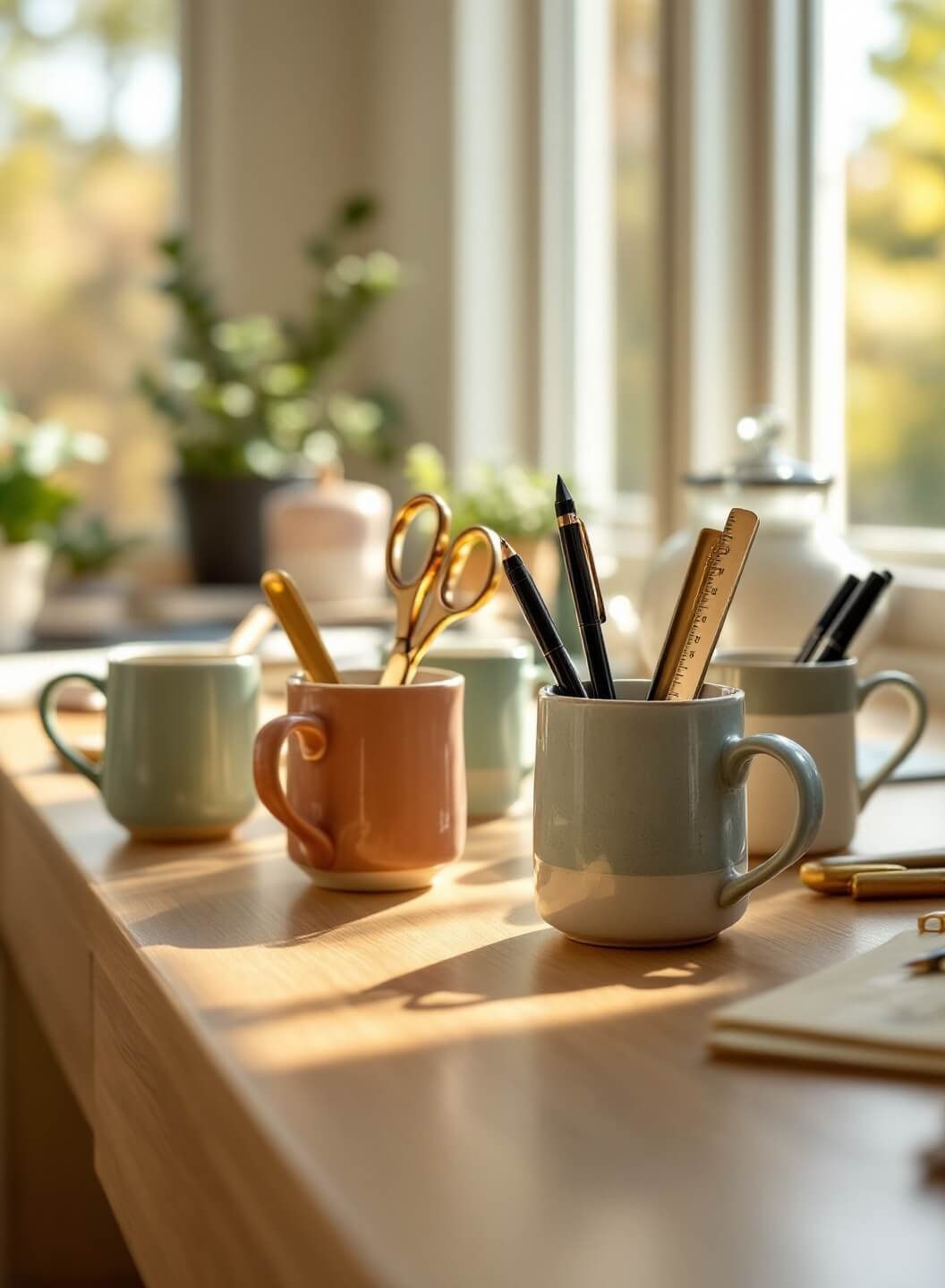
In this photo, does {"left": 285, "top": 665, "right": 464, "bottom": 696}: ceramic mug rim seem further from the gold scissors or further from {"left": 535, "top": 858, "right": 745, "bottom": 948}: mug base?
{"left": 535, "top": 858, "right": 745, "bottom": 948}: mug base

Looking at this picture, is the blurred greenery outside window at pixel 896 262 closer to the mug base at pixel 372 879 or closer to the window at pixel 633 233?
the window at pixel 633 233

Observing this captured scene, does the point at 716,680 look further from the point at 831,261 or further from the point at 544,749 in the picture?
the point at 831,261

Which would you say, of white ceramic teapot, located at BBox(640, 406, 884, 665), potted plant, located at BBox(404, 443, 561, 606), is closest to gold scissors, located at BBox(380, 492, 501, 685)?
white ceramic teapot, located at BBox(640, 406, 884, 665)

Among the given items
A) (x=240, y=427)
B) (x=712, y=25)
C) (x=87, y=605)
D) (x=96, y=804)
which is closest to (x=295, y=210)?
(x=240, y=427)

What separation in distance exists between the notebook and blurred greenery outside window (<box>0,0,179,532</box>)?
2220 millimetres

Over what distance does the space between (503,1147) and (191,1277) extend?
0.56 feet

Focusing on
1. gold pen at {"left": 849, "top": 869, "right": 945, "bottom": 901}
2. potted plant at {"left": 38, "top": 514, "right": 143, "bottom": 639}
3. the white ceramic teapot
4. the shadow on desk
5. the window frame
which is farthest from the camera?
potted plant at {"left": 38, "top": 514, "right": 143, "bottom": 639}

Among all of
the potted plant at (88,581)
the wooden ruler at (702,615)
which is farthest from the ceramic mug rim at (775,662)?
the potted plant at (88,581)

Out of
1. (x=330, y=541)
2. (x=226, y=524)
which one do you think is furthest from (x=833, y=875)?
(x=226, y=524)

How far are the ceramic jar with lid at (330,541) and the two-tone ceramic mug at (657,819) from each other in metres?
1.37

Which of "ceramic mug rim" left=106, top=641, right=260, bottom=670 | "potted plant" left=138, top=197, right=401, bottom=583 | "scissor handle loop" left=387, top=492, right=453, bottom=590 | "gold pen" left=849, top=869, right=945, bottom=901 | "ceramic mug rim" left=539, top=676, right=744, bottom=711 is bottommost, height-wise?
"gold pen" left=849, top=869, right=945, bottom=901

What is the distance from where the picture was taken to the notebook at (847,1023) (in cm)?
43

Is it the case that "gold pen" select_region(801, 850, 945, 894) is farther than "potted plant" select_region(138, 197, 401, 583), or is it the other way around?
"potted plant" select_region(138, 197, 401, 583)

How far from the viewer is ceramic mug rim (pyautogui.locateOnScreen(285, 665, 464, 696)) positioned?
65cm
